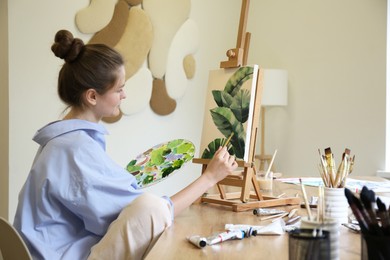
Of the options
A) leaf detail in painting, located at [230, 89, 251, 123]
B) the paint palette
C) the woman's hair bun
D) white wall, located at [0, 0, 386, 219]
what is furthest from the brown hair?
white wall, located at [0, 0, 386, 219]

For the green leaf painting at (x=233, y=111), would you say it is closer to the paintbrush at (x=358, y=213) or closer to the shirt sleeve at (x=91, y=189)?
the shirt sleeve at (x=91, y=189)

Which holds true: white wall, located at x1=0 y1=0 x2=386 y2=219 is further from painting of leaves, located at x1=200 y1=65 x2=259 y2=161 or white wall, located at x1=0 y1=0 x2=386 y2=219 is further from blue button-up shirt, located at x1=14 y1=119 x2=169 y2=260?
blue button-up shirt, located at x1=14 y1=119 x2=169 y2=260

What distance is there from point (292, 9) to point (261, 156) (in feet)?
3.84

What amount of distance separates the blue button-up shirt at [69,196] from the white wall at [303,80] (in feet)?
4.25

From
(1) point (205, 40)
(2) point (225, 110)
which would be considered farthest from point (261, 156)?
(2) point (225, 110)

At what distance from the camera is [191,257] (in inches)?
36.0

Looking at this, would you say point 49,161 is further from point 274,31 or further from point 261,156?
point 274,31

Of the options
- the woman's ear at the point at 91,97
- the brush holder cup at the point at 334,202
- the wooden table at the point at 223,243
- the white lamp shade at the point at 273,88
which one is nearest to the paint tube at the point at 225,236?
the wooden table at the point at 223,243

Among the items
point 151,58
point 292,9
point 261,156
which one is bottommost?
point 261,156

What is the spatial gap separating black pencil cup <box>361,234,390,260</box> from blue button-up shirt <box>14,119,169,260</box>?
0.68m

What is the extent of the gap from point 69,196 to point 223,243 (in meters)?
0.44

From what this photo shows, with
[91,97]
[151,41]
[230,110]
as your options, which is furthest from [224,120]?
[151,41]

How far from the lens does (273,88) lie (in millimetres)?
3299

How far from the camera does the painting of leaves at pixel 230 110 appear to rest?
152cm
